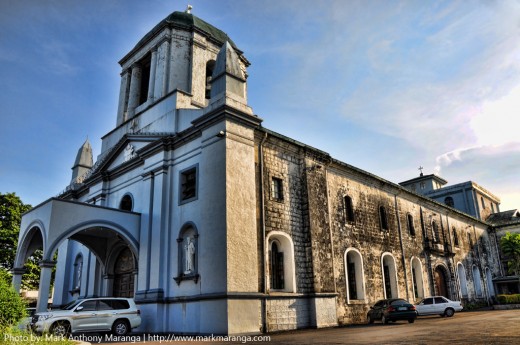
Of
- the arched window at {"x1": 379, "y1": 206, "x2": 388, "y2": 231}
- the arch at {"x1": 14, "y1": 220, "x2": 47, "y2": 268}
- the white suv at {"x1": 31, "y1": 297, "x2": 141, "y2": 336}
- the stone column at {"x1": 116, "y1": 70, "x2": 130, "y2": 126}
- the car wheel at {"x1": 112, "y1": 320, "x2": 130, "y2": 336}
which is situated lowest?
the car wheel at {"x1": 112, "y1": 320, "x2": 130, "y2": 336}

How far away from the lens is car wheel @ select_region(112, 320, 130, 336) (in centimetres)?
1425

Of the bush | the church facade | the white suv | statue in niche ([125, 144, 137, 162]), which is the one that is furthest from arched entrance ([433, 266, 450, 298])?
the white suv

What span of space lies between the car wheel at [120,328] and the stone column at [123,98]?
1134 cm

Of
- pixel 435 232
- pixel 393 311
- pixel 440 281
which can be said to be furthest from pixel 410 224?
pixel 393 311

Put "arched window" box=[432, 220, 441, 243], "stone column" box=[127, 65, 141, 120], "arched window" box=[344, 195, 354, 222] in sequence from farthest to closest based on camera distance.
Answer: "arched window" box=[432, 220, 441, 243] → "stone column" box=[127, 65, 141, 120] → "arched window" box=[344, 195, 354, 222]

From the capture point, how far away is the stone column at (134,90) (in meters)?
21.7

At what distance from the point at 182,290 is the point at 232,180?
14.1 ft

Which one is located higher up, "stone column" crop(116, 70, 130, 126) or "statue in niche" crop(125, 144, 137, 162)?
"stone column" crop(116, 70, 130, 126)

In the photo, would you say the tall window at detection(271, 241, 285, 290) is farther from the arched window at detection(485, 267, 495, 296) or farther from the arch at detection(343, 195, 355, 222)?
the arched window at detection(485, 267, 495, 296)

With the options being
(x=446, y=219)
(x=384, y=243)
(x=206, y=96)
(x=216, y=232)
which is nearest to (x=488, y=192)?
(x=446, y=219)

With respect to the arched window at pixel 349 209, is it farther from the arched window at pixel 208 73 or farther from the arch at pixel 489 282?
the arch at pixel 489 282

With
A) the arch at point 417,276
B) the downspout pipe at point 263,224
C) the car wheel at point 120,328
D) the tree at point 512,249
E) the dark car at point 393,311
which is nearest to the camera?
the car wheel at point 120,328

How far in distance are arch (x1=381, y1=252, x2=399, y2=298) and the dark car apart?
13.1ft

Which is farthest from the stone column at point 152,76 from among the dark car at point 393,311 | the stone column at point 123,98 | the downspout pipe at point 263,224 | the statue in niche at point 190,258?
the dark car at point 393,311
